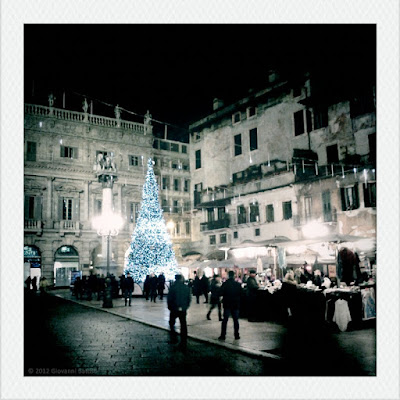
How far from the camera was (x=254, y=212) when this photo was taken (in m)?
25.7

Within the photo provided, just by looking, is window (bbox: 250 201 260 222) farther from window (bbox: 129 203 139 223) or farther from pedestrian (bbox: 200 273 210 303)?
pedestrian (bbox: 200 273 210 303)

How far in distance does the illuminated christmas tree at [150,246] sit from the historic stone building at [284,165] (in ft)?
13.2

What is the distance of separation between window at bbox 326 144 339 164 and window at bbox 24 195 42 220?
52.0 ft

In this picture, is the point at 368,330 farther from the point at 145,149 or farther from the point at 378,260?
the point at 145,149

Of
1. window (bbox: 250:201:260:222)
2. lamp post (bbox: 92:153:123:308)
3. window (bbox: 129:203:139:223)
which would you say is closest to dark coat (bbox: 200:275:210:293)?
lamp post (bbox: 92:153:123:308)

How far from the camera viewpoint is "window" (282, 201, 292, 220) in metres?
23.5

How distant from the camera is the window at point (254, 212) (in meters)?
25.3

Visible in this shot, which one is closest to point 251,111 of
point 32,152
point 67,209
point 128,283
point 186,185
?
point 186,185

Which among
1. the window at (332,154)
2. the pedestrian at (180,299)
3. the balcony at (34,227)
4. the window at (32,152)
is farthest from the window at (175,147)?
the pedestrian at (180,299)

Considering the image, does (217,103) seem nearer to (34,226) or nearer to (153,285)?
(34,226)

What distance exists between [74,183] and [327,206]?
14371 millimetres

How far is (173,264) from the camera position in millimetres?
20438

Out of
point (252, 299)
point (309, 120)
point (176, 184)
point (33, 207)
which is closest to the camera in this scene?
point (252, 299)

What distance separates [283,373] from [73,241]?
64.5 feet
